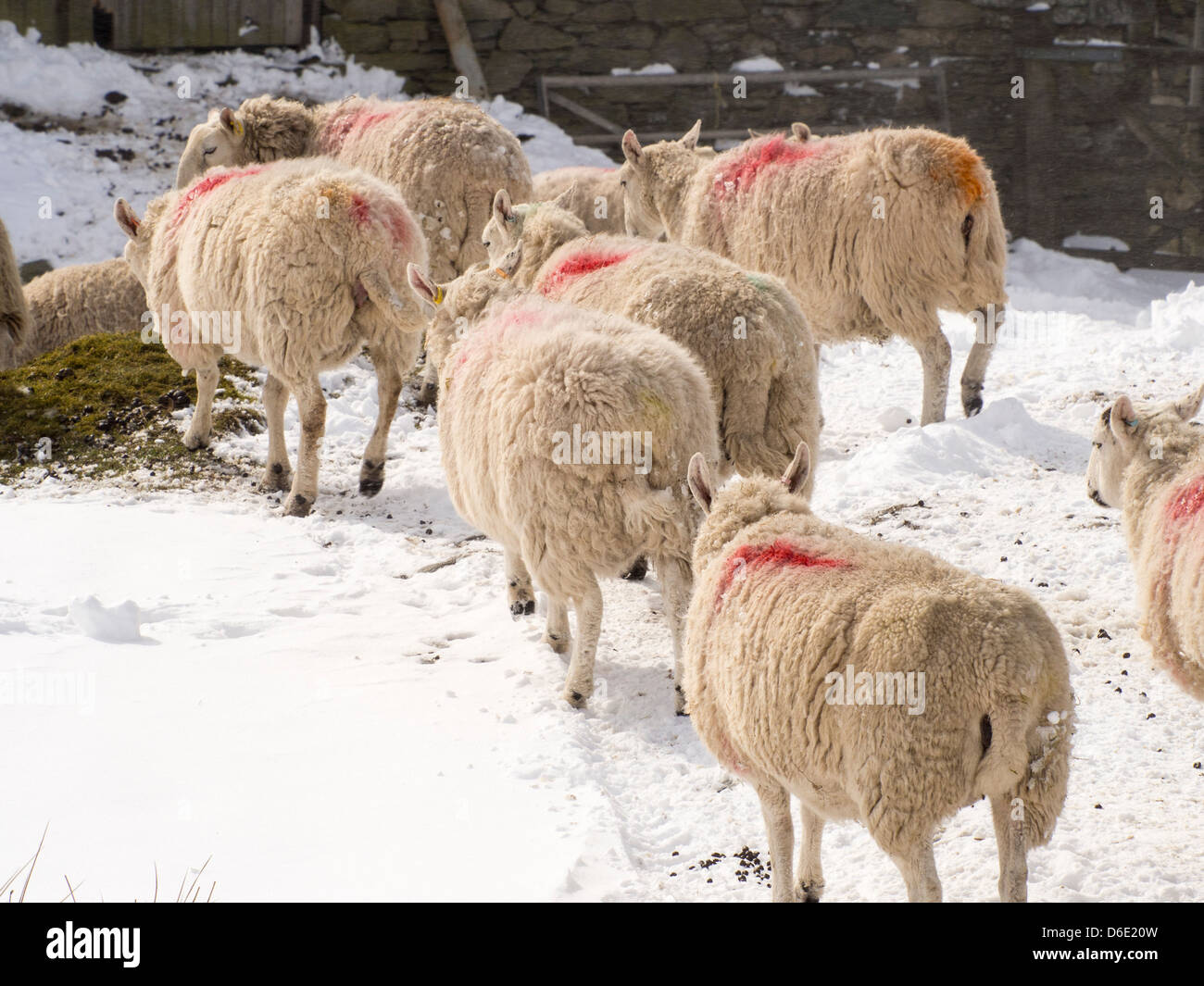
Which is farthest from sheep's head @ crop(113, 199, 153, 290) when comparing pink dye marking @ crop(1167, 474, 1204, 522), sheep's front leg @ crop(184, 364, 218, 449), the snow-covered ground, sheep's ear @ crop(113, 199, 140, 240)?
pink dye marking @ crop(1167, 474, 1204, 522)

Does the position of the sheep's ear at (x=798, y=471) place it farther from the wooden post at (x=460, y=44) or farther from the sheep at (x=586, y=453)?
→ the wooden post at (x=460, y=44)

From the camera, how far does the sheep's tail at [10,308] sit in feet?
29.5

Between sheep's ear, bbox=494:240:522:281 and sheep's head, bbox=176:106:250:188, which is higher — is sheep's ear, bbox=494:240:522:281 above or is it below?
below

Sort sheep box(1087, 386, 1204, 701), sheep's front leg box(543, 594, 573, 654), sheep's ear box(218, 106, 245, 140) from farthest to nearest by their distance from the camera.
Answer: sheep's ear box(218, 106, 245, 140) → sheep's front leg box(543, 594, 573, 654) → sheep box(1087, 386, 1204, 701)

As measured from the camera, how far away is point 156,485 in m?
7.28

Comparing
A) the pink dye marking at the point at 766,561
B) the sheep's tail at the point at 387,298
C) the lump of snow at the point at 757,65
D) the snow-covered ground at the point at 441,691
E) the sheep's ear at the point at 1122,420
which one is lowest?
the snow-covered ground at the point at 441,691

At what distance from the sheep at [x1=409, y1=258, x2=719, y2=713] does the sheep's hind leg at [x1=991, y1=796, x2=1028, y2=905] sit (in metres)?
1.71

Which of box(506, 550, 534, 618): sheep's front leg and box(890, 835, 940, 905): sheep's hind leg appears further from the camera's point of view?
box(506, 550, 534, 618): sheep's front leg

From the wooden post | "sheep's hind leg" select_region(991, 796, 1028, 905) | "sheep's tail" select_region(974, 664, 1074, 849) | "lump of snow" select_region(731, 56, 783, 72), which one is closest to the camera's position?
"sheep's tail" select_region(974, 664, 1074, 849)

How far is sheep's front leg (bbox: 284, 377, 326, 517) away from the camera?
6.87m

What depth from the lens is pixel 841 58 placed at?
46.1 feet

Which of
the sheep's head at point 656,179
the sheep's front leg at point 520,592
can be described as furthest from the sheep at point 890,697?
the sheep's head at point 656,179

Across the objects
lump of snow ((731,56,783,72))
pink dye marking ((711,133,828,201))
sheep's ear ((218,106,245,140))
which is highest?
lump of snow ((731,56,783,72))

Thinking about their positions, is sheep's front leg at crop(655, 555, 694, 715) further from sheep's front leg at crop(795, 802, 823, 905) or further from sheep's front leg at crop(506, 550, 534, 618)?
→ sheep's front leg at crop(795, 802, 823, 905)
